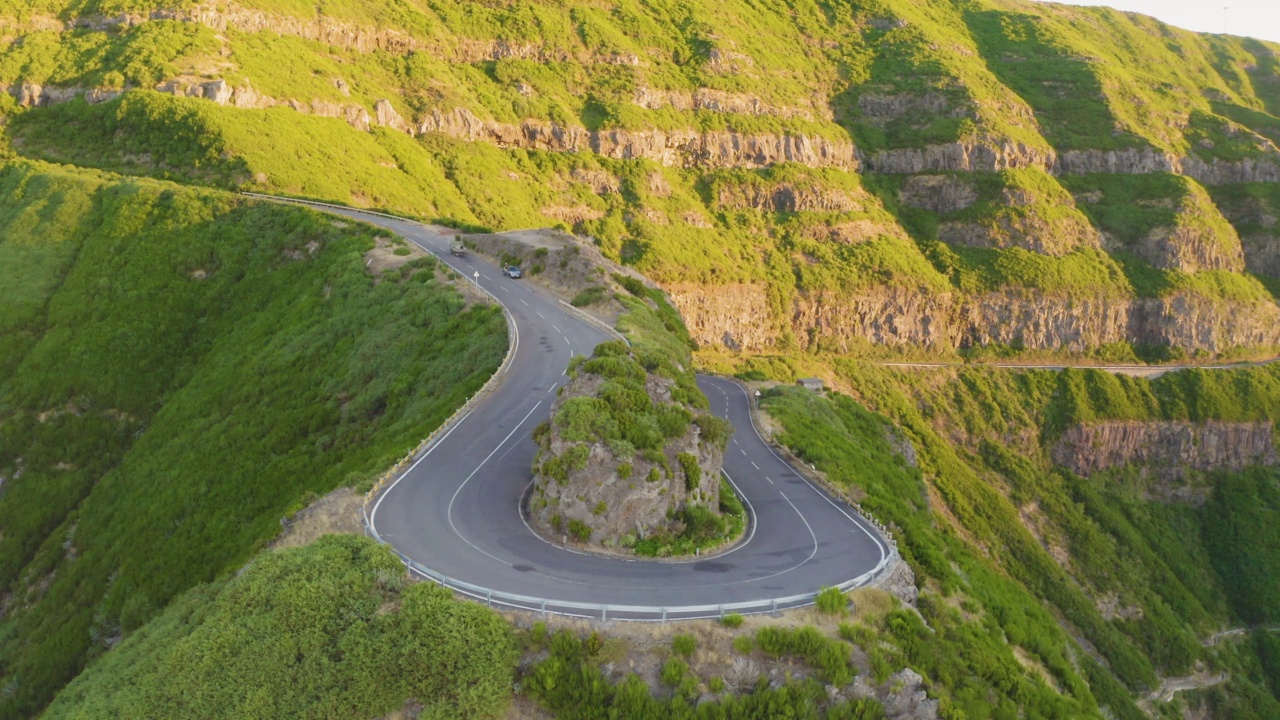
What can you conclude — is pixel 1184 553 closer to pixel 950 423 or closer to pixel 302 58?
pixel 950 423

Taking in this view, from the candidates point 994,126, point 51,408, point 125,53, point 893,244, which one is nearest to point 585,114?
point 893,244

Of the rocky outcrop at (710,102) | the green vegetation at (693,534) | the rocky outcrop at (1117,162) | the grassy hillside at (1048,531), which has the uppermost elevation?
the rocky outcrop at (1117,162)

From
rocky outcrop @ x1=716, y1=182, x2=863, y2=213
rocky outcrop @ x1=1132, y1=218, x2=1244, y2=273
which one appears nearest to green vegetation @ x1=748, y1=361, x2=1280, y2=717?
rocky outcrop @ x1=1132, y1=218, x2=1244, y2=273

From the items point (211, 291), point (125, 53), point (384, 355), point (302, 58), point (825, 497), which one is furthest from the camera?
point (302, 58)

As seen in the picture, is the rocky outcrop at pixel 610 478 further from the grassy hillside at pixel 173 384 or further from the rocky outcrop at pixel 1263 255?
the rocky outcrop at pixel 1263 255

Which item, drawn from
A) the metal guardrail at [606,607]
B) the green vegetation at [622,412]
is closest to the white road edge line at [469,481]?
the metal guardrail at [606,607]
